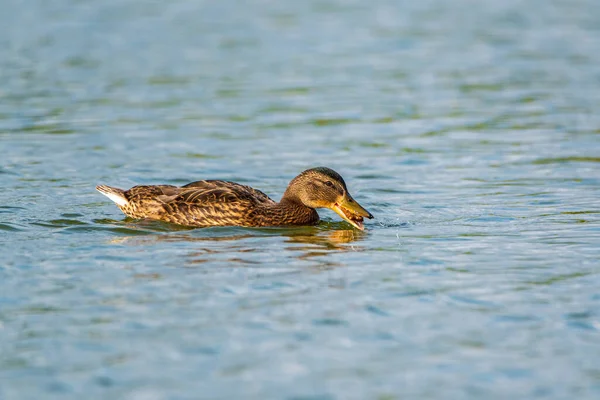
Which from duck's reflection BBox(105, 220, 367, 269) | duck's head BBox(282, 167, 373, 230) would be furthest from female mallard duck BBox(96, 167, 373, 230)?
duck's reflection BBox(105, 220, 367, 269)

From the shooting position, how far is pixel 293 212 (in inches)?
516

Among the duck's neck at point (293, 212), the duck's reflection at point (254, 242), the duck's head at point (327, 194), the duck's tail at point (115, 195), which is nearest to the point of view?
the duck's reflection at point (254, 242)

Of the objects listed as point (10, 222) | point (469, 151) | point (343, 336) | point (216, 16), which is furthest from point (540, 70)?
point (343, 336)

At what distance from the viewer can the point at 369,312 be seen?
935cm

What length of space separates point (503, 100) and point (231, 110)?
14.8 ft

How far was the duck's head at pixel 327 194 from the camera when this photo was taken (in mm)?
12930

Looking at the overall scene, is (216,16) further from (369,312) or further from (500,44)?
(369,312)

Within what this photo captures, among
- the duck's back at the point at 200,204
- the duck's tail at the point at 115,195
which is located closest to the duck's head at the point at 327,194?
the duck's back at the point at 200,204

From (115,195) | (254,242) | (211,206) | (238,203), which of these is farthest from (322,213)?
(115,195)

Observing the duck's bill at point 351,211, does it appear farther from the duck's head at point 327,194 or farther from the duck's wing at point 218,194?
the duck's wing at point 218,194

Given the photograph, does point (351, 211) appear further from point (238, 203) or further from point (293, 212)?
point (238, 203)

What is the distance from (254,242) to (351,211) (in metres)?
1.37

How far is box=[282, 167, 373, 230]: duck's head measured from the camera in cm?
1293

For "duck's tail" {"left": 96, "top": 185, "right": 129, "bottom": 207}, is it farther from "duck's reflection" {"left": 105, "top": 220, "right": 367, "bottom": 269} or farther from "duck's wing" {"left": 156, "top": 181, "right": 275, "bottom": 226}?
"duck's wing" {"left": 156, "top": 181, "right": 275, "bottom": 226}
